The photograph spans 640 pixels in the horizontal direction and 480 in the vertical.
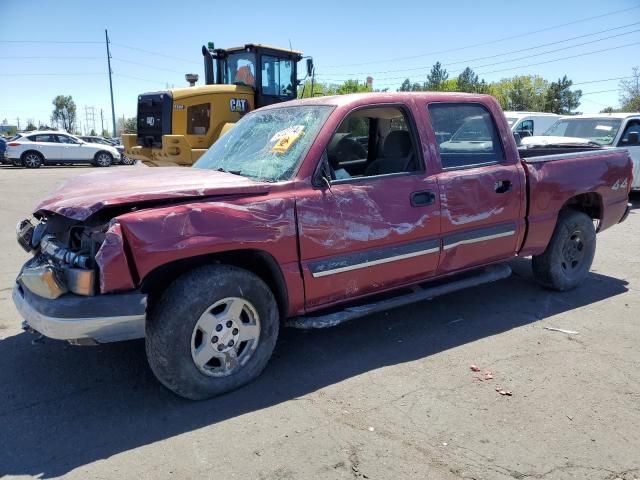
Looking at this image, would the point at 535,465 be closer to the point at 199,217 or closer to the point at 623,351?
the point at 623,351

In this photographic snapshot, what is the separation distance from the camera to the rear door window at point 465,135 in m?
4.28

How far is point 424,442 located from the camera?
283 cm

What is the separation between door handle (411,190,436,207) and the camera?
3.93m

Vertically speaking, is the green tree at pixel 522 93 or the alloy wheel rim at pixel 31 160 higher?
the green tree at pixel 522 93

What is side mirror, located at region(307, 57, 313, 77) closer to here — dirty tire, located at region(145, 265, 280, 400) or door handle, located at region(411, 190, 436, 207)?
door handle, located at region(411, 190, 436, 207)

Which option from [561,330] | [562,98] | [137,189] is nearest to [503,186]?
[561,330]

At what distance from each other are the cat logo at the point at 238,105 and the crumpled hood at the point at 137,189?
7.37 metres

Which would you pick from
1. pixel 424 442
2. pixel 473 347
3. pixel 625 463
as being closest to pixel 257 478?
pixel 424 442

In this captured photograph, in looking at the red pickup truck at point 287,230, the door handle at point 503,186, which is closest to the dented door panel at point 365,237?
the red pickup truck at point 287,230

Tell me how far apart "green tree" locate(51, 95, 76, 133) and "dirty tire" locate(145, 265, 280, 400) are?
95.3 m

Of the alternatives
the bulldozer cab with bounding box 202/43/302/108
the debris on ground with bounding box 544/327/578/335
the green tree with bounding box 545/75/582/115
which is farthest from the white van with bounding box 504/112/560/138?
the green tree with bounding box 545/75/582/115

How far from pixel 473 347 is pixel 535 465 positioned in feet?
4.74

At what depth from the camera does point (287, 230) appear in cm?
337

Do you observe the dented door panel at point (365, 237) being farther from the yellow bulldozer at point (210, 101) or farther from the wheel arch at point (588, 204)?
the yellow bulldozer at point (210, 101)
